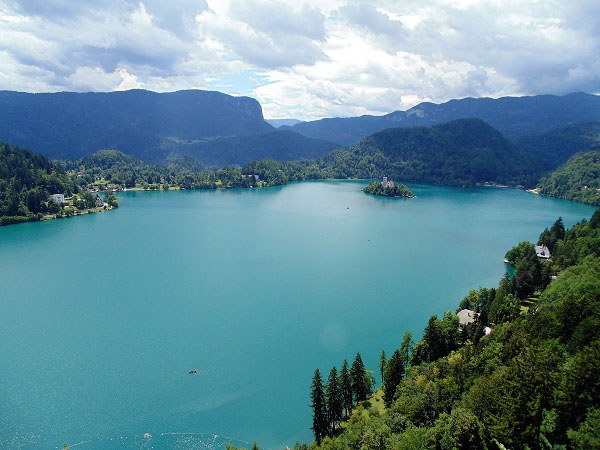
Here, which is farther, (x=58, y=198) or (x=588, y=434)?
(x=58, y=198)

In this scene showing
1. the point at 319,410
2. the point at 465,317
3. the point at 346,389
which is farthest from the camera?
the point at 465,317

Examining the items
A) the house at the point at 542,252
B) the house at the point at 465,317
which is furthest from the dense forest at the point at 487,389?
the house at the point at 542,252

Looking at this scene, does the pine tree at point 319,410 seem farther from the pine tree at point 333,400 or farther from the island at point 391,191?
the island at point 391,191

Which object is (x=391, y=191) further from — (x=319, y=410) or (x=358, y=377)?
(x=319, y=410)

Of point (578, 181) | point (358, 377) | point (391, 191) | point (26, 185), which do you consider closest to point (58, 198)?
point (26, 185)

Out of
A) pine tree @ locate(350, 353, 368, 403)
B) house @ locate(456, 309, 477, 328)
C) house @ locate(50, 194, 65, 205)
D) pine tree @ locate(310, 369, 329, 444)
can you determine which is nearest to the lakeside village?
house @ locate(50, 194, 65, 205)

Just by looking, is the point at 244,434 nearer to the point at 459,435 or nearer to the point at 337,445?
the point at 337,445
